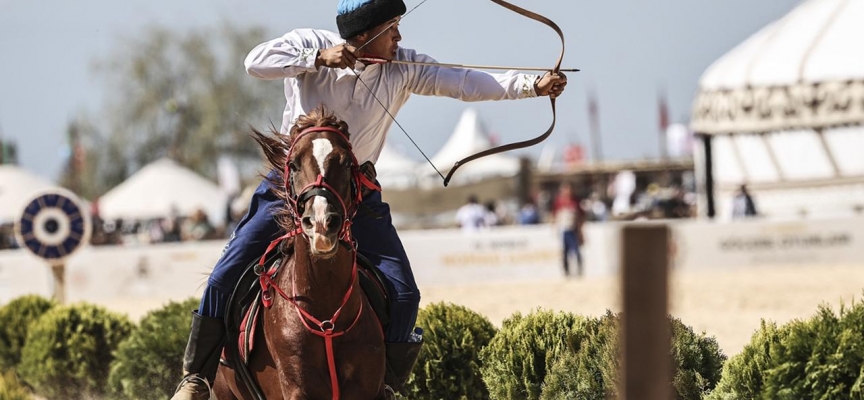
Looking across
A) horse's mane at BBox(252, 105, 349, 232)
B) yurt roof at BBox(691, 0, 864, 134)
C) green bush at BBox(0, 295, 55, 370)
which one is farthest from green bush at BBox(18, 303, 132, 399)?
yurt roof at BBox(691, 0, 864, 134)

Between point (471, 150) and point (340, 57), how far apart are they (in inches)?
1936

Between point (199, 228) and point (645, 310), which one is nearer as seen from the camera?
point (645, 310)

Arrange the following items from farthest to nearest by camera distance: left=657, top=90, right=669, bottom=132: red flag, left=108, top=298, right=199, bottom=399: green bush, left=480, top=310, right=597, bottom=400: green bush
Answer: left=657, top=90, right=669, bottom=132: red flag → left=108, top=298, right=199, bottom=399: green bush → left=480, top=310, right=597, bottom=400: green bush

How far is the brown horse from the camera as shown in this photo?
479 centimetres

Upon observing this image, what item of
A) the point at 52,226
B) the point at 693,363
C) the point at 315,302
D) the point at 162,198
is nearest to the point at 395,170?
the point at 162,198

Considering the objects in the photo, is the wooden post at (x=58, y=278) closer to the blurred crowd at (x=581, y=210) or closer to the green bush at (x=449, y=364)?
the blurred crowd at (x=581, y=210)

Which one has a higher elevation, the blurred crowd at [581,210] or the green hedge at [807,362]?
the blurred crowd at [581,210]

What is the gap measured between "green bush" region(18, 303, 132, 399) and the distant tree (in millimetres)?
49047

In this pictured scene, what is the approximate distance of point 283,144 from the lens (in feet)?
17.0

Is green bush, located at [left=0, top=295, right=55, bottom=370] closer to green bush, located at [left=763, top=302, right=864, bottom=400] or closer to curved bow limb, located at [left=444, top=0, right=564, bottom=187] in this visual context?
curved bow limb, located at [left=444, top=0, right=564, bottom=187]

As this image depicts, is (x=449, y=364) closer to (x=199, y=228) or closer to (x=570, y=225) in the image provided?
(x=570, y=225)

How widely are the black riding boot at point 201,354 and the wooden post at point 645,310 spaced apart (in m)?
2.96

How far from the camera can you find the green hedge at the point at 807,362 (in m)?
5.26

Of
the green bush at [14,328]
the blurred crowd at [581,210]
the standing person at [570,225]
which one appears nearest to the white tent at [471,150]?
the blurred crowd at [581,210]
